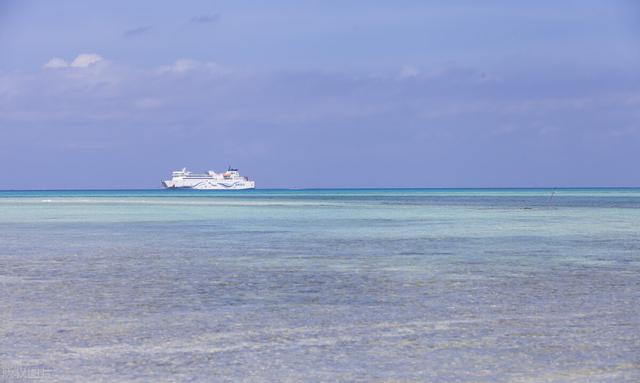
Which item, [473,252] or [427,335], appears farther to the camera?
[473,252]

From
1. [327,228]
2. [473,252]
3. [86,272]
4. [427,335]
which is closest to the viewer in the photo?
[427,335]

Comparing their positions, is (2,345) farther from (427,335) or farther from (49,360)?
(427,335)

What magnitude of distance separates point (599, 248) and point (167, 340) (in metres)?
15.8

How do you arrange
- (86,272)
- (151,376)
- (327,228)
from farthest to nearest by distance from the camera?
(327,228)
(86,272)
(151,376)

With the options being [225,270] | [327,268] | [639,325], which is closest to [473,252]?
[327,268]

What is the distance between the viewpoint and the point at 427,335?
32.5 ft

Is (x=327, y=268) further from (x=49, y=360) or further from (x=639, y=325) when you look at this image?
(x=49, y=360)

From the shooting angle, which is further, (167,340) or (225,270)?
(225,270)

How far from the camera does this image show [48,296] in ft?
43.5

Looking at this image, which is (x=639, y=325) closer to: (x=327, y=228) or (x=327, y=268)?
(x=327, y=268)

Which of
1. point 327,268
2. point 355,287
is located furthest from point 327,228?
point 355,287

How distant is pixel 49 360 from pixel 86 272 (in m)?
8.46

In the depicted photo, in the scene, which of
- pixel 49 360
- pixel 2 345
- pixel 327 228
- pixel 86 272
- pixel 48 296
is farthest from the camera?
pixel 327 228

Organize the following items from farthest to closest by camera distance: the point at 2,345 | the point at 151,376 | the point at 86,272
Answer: the point at 86,272 → the point at 2,345 → the point at 151,376
